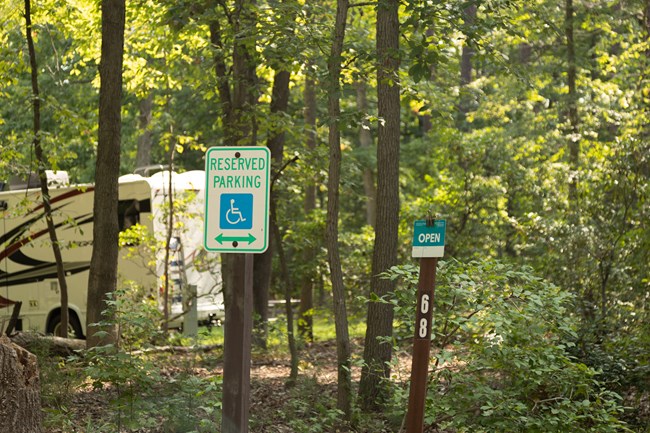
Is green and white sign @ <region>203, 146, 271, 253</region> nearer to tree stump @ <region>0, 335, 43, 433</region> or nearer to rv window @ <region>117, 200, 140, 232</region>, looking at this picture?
tree stump @ <region>0, 335, 43, 433</region>

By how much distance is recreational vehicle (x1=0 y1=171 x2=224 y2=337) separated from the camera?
19.4m

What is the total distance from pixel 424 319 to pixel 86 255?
1515 cm

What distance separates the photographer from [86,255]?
2105 centimetres

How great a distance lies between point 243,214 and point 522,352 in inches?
163

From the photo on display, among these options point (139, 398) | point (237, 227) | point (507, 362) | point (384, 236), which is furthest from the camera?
point (384, 236)

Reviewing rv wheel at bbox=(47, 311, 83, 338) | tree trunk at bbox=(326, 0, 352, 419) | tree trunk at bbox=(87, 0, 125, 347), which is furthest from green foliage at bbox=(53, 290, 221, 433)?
rv wheel at bbox=(47, 311, 83, 338)

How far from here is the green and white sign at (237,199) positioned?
6094 millimetres

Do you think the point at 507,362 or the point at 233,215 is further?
the point at 507,362

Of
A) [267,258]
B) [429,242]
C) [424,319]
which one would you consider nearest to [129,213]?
[267,258]

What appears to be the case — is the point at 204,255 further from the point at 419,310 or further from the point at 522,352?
the point at 419,310

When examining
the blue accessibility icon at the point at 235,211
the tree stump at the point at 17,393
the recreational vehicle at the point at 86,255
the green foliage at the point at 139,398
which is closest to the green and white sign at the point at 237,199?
the blue accessibility icon at the point at 235,211

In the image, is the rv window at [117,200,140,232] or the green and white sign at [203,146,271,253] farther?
the rv window at [117,200,140,232]

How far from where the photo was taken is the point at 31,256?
21484 mm

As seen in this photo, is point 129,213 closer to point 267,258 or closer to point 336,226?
point 267,258
